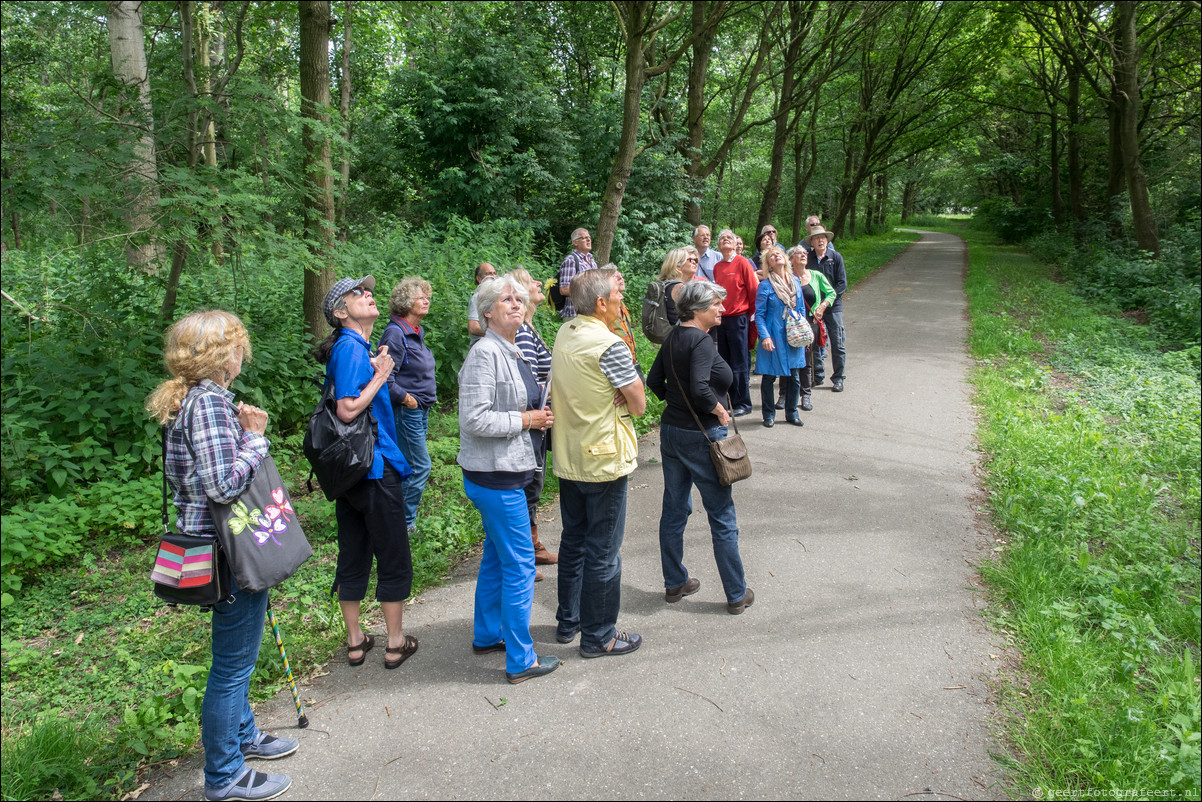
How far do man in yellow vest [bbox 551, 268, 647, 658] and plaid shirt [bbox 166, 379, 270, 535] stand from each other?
58.5 inches

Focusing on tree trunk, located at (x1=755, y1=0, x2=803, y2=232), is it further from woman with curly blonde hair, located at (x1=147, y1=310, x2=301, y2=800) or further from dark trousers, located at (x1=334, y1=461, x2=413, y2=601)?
woman with curly blonde hair, located at (x1=147, y1=310, x2=301, y2=800)

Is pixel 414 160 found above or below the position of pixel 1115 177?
below

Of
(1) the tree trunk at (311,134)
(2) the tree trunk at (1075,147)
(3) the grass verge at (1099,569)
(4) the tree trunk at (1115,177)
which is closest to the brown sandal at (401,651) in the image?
(3) the grass verge at (1099,569)

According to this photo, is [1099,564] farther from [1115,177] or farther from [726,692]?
[1115,177]

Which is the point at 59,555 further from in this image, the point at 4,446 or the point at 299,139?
the point at 299,139

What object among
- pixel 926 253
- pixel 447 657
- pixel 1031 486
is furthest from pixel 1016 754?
pixel 926 253

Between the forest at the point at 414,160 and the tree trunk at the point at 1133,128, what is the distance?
67mm

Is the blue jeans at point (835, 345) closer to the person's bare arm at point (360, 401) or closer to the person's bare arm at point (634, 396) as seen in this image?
the person's bare arm at point (634, 396)

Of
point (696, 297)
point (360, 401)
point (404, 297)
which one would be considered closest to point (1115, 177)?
point (696, 297)

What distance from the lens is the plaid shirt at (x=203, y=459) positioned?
281cm

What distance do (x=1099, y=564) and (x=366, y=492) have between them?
4.73m

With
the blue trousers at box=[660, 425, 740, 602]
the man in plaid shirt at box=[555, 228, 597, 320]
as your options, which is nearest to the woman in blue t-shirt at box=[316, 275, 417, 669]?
the blue trousers at box=[660, 425, 740, 602]

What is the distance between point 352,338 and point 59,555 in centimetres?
333

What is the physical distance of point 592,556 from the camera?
3.91 meters
